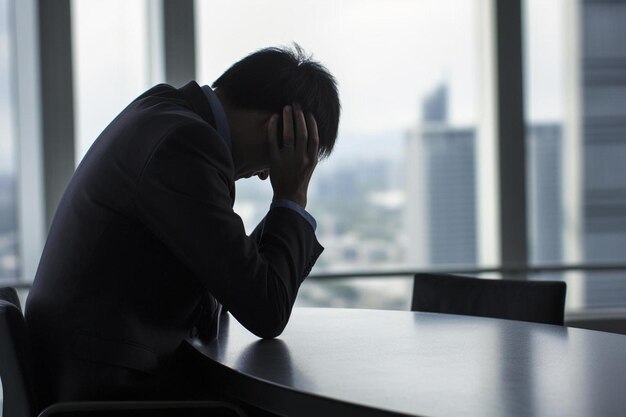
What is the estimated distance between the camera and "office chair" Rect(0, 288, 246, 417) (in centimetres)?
123

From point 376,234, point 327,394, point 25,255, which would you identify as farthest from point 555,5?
point 327,394

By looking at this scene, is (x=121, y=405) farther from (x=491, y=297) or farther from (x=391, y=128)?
(x=391, y=128)

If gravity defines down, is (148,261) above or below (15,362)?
above

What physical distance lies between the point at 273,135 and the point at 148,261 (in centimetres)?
36

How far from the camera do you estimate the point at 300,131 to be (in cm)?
153

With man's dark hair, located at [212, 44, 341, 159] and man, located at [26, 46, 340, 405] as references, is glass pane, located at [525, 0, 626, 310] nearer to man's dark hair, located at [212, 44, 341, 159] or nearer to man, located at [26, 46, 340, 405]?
man's dark hair, located at [212, 44, 341, 159]

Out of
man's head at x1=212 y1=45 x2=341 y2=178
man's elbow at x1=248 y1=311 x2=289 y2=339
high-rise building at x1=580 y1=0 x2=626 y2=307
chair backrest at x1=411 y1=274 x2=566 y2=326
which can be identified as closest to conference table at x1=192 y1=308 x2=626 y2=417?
man's elbow at x1=248 y1=311 x2=289 y2=339

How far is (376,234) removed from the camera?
12.6ft

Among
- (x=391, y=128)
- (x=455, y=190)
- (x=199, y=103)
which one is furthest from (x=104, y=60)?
(x=199, y=103)

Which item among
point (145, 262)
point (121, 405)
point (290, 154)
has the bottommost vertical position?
point (121, 405)

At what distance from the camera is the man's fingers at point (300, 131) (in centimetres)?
153

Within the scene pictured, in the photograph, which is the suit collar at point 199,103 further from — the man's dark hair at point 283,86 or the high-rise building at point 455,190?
the high-rise building at point 455,190

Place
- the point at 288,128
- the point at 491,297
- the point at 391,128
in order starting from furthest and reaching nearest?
the point at 391,128
the point at 491,297
the point at 288,128

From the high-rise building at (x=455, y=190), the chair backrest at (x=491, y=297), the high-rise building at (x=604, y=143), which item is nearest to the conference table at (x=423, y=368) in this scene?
the chair backrest at (x=491, y=297)
